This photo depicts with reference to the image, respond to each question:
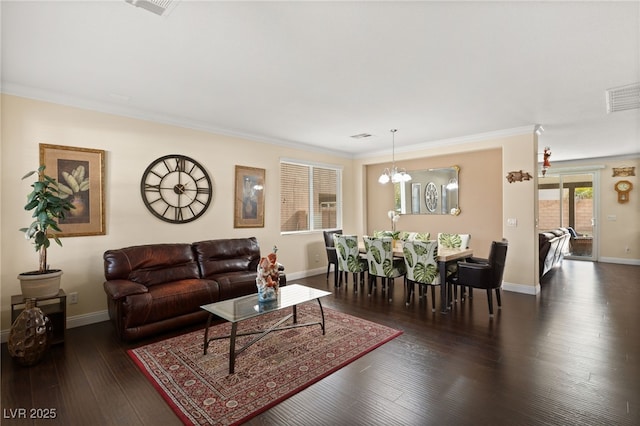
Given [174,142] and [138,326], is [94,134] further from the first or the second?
[138,326]

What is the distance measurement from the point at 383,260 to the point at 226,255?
2.30 meters

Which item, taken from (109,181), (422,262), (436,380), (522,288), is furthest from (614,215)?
(109,181)

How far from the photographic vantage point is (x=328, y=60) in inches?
107

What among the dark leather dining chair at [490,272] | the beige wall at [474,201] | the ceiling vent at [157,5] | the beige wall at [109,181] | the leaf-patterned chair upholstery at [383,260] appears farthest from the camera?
the beige wall at [474,201]

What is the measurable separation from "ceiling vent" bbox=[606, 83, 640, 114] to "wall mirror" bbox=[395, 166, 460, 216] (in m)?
2.52

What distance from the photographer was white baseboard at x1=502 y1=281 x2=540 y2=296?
490 centimetres

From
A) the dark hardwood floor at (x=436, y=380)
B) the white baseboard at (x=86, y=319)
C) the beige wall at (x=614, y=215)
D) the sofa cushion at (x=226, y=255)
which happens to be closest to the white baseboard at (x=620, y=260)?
the beige wall at (x=614, y=215)

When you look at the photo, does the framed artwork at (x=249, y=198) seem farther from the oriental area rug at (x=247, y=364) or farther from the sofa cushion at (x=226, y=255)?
the oriental area rug at (x=247, y=364)

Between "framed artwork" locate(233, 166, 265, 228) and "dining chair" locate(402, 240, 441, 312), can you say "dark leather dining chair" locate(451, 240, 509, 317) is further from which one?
"framed artwork" locate(233, 166, 265, 228)

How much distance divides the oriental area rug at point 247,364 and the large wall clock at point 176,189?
1.80 metres

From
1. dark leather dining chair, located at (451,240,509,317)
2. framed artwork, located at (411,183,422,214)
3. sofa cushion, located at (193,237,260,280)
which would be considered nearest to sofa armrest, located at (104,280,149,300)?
sofa cushion, located at (193,237,260,280)

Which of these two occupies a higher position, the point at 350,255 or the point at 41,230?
the point at 41,230

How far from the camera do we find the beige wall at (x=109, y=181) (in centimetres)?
324

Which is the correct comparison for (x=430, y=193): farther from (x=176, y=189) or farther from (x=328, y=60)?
(x=176, y=189)
